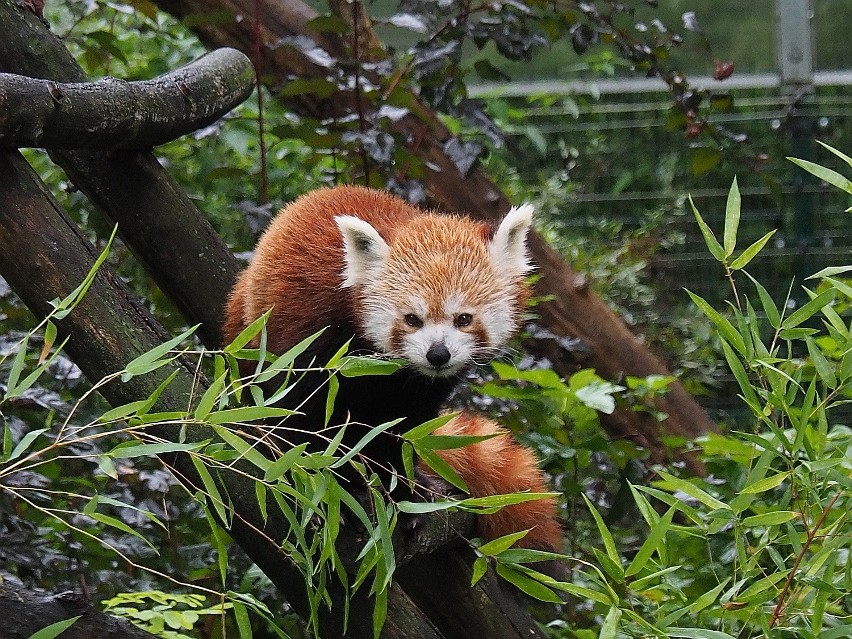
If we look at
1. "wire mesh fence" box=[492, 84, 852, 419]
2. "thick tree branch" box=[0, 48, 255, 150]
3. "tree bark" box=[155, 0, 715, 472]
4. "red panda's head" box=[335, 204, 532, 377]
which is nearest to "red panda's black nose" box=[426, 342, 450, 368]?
"red panda's head" box=[335, 204, 532, 377]

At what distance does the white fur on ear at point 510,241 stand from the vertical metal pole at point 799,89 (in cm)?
259

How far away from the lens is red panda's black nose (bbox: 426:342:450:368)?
5.45 ft

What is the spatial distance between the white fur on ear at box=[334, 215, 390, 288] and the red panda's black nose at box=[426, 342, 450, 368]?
175mm

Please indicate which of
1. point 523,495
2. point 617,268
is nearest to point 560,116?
point 617,268

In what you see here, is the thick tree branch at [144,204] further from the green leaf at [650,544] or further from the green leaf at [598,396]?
the green leaf at [650,544]

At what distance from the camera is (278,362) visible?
3.79ft

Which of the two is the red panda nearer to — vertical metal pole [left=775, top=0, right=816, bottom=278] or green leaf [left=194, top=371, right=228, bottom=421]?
green leaf [left=194, top=371, right=228, bottom=421]

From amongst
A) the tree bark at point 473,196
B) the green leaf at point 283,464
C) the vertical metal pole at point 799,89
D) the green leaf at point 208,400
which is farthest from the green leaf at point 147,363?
the vertical metal pole at point 799,89

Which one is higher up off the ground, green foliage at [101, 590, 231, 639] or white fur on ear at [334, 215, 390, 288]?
white fur on ear at [334, 215, 390, 288]

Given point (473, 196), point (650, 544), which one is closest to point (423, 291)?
point (650, 544)

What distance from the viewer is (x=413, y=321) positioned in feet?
5.67

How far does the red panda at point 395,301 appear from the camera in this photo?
67.6 inches

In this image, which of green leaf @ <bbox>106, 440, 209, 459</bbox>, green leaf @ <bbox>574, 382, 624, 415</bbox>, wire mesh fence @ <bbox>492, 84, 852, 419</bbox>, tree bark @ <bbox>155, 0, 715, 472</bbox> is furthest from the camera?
wire mesh fence @ <bbox>492, 84, 852, 419</bbox>

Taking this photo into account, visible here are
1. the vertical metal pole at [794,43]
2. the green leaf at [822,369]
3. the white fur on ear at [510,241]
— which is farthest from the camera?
the vertical metal pole at [794,43]
